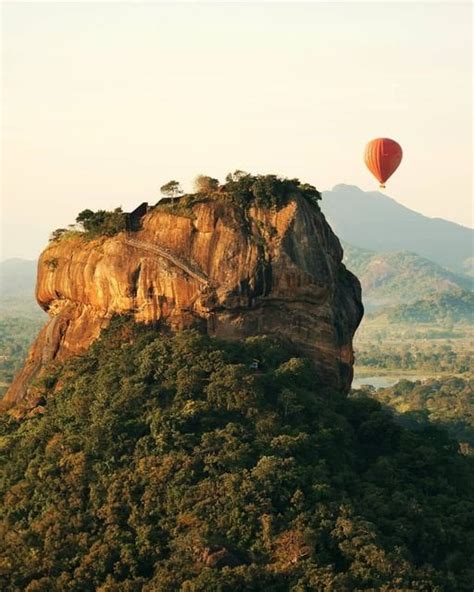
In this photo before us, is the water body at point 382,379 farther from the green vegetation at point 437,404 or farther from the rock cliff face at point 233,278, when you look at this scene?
the rock cliff face at point 233,278

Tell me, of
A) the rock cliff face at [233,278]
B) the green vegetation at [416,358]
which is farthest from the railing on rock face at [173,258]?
the green vegetation at [416,358]

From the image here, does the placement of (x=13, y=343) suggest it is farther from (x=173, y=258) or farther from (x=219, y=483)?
(x=219, y=483)

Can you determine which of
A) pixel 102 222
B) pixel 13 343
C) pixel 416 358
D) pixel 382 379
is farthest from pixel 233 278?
pixel 13 343

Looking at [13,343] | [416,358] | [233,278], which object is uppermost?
[233,278]

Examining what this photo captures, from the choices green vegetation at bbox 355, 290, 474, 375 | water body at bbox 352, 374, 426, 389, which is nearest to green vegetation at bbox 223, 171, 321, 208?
water body at bbox 352, 374, 426, 389

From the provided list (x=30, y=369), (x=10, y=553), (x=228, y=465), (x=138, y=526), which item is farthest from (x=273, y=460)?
(x=30, y=369)

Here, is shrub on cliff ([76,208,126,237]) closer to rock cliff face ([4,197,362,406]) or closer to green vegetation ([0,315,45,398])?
rock cliff face ([4,197,362,406])
